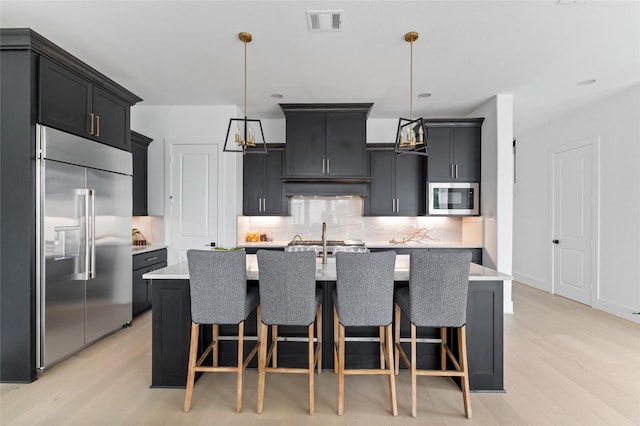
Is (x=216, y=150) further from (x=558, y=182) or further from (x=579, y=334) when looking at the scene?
(x=558, y=182)

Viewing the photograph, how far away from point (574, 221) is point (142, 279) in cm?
621

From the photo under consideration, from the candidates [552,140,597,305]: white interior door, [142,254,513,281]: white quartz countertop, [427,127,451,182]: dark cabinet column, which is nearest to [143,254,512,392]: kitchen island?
[142,254,513,281]: white quartz countertop

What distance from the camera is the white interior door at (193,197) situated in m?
4.75

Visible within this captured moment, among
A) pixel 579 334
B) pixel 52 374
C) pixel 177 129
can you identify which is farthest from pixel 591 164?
pixel 52 374

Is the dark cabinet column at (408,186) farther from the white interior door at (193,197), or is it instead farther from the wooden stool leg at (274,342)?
the wooden stool leg at (274,342)

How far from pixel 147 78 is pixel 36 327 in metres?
2.73

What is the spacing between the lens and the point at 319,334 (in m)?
2.63

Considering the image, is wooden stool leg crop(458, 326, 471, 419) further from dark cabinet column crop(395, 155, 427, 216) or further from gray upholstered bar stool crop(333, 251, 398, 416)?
dark cabinet column crop(395, 155, 427, 216)

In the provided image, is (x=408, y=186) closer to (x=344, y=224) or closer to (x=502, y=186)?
(x=344, y=224)

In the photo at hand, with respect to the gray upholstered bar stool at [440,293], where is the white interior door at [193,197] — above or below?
above

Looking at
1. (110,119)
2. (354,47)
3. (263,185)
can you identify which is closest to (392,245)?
(263,185)

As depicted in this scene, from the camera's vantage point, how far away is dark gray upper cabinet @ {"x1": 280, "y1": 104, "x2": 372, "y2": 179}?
4629mm

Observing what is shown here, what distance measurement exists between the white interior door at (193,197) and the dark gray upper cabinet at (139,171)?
0.35 meters

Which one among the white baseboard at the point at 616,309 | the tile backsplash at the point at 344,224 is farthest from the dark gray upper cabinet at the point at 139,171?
the white baseboard at the point at 616,309
